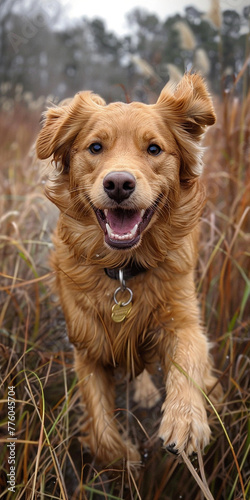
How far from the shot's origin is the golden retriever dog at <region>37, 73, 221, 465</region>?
2.18m

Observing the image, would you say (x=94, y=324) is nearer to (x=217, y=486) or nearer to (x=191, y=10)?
(x=217, y=486)

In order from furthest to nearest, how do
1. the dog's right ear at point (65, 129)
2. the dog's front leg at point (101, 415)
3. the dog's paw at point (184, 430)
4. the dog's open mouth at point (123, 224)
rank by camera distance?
the dog's right ear at point (65, 129) < the dog's front leg at point (101, 415) < the dog's open mouth at point (123, 224) < the dog's paw at point (184, 430)

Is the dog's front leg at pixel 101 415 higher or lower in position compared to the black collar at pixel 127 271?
lower

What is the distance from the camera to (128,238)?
2.04m

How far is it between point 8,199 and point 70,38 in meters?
11.6

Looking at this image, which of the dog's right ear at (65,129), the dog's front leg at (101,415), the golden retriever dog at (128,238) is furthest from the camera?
the dog's right ear at (65,129)

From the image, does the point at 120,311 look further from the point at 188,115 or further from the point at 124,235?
the point at 188,115

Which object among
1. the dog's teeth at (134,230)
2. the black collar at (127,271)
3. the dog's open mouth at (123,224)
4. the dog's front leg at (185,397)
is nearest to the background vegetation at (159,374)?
the dog's front leg at (185,397)

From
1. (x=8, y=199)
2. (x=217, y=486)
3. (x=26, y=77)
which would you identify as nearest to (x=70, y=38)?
(x=26, y=77)

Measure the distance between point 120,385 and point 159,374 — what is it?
502 mm

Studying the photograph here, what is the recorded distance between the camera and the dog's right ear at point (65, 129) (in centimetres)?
243

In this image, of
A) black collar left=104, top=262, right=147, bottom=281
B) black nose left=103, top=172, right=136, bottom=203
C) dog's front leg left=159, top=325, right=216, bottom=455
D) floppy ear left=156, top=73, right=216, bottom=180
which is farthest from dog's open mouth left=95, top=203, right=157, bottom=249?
dog's front leg left=159, top=325, right=216, bottom=455

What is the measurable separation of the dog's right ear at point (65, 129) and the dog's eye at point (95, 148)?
0.20 metres

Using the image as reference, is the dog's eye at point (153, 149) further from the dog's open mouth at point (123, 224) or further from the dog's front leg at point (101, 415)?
the dog's front leg at point (101, 415)
